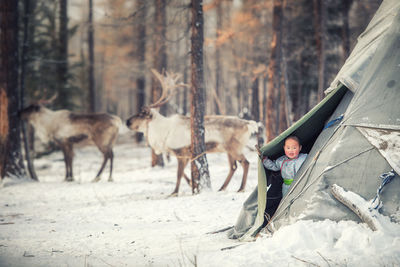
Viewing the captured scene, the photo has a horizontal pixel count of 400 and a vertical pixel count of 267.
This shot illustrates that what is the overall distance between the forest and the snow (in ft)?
7.99

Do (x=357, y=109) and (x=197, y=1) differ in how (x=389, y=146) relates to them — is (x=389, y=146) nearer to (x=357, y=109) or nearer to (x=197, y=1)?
(x=357, y=109)

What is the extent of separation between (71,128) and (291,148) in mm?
8422

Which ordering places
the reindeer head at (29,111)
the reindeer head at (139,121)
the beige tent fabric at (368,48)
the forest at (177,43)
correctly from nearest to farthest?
the beige tent fabric at (368,48) → the reindeer head at (139,121) → the forest at (177,43) → the reindeer head at (29,111)

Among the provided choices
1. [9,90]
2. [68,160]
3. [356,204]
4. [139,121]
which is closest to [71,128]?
[68,160]

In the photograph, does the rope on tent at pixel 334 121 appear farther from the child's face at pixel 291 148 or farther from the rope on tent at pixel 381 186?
the rope on tent at pixel 381 186

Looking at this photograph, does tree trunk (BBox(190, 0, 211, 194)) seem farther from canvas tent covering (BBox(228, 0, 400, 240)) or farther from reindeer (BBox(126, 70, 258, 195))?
canvas tent covering (BBox(228, 0, 400, 240))

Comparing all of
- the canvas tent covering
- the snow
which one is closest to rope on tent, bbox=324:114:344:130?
the canvas tent covering

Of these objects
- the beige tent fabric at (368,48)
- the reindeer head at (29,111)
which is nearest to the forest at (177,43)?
the reindeer head at (29,111)

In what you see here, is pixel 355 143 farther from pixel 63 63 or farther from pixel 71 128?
pixel 63 63

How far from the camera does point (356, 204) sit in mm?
3195

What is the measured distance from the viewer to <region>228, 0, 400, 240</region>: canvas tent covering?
330 centimetres

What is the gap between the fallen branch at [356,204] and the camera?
3051 millimetres

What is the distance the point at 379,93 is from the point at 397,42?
24.2 inches

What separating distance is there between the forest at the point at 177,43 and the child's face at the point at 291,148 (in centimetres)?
293
